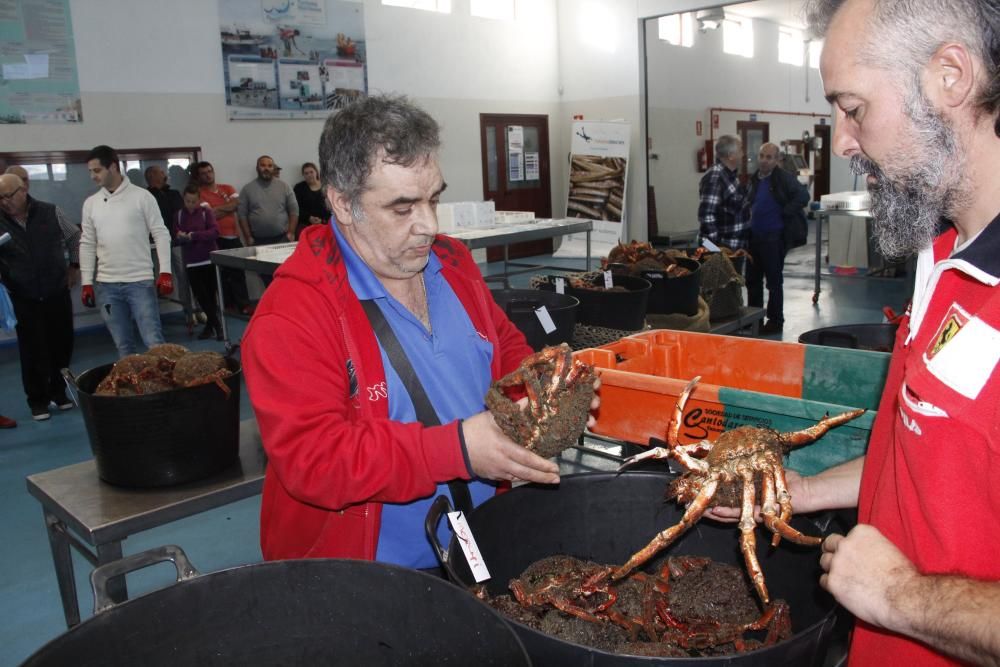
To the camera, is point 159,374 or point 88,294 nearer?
point 159,374

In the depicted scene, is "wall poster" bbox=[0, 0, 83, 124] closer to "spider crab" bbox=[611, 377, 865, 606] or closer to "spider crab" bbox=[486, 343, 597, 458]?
"spider crab" bbox=[486, 343, 597, 458]

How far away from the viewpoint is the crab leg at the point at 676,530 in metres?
1.46

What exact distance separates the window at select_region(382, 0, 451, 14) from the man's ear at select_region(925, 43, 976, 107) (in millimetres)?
10451

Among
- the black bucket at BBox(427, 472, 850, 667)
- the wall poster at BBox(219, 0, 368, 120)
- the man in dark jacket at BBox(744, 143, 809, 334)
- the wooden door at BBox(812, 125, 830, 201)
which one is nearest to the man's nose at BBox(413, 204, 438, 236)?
the black bucket at BBox(427, 472, 850, 667)

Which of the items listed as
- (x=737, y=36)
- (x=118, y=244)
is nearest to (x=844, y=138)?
(x=118, y=244)

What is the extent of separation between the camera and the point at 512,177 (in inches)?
490

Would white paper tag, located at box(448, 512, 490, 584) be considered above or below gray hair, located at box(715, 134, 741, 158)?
below

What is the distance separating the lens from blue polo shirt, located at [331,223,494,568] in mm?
1641

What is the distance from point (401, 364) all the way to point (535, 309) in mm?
1554

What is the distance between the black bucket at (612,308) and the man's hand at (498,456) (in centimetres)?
208

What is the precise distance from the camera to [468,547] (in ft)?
4.67

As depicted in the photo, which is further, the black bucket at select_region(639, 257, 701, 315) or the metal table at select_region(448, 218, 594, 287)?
the metal table at select_region(448, 218, 594, 287)

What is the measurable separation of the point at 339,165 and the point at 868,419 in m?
1.45

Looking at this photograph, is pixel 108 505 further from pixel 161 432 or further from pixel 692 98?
pixel 692 98
